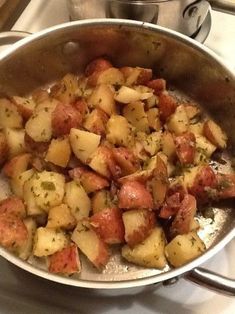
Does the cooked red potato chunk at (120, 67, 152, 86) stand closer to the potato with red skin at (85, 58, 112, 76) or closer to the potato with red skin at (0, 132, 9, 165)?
the potato with red skin at (85, 58, 112, 76)

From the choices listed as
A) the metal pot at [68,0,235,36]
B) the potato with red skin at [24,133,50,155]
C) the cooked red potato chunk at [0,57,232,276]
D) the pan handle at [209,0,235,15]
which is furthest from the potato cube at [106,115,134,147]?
the pan handle at [209,0,235,15]

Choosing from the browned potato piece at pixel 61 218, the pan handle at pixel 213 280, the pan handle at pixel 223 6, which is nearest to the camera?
the pan handle at pixel 213 280

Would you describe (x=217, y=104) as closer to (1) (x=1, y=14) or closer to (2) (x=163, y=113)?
(2) (x=163, y=113)

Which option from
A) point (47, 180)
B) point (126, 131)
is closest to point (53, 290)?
point (47, 180)

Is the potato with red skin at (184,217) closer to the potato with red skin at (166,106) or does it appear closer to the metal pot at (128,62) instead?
the metal pot at (128,62)

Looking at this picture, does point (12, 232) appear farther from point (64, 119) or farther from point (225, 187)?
point (225, 187)

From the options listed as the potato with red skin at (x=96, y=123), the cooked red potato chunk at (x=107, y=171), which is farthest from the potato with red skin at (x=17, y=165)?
the potato with red skin at (x=96, y=123)

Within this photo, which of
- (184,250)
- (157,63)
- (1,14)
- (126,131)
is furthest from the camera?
(1,14)
